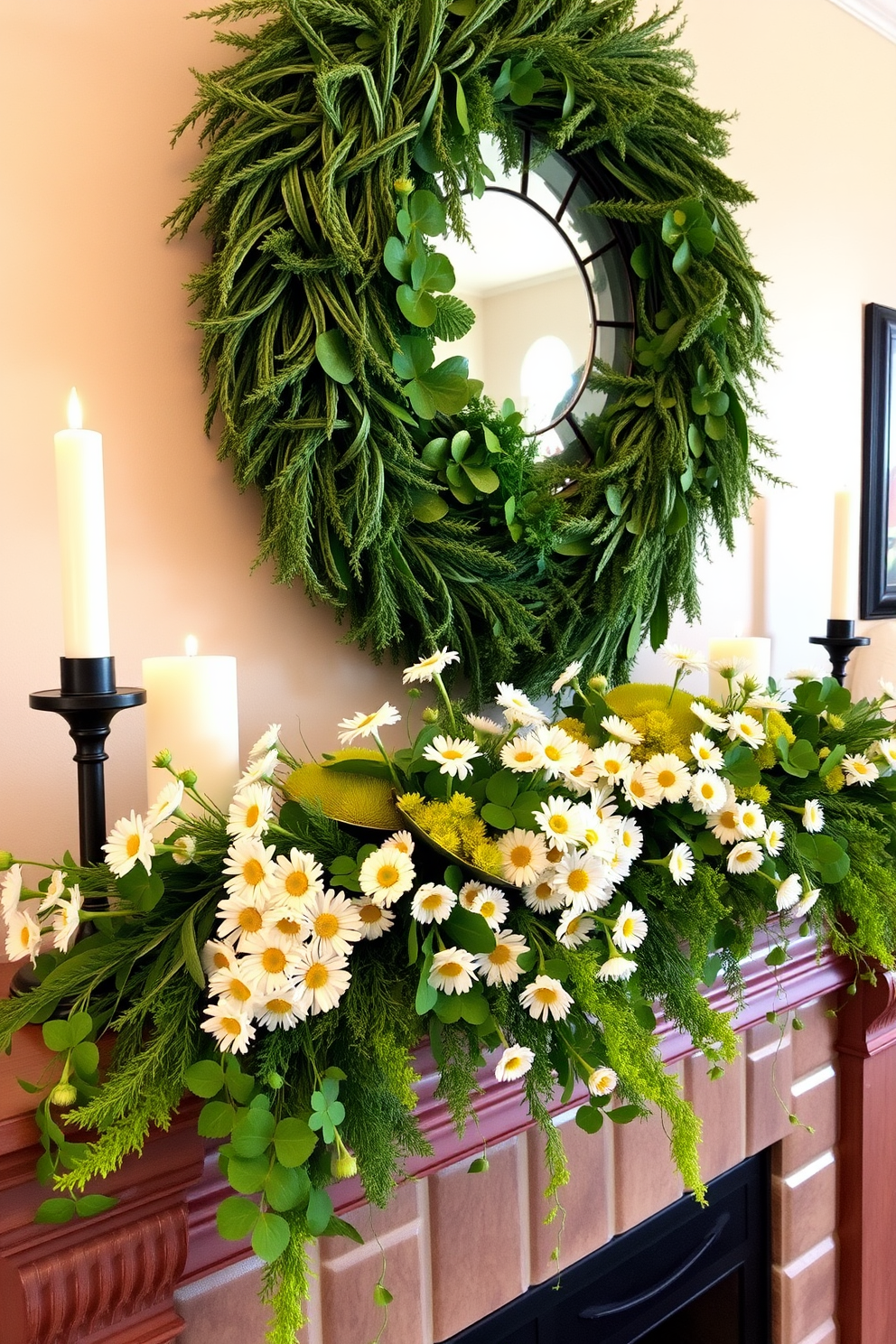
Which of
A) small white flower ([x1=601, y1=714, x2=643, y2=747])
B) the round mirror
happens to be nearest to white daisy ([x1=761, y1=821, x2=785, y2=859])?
small white flower ([x1=601, y1=714, x2=643, y2=747])

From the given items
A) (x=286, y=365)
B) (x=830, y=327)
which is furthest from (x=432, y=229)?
(x=830, y=327)

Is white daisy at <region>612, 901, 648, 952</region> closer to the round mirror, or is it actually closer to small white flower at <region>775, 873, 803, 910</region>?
small white flower at <region>775, 873, 803, 910</region>

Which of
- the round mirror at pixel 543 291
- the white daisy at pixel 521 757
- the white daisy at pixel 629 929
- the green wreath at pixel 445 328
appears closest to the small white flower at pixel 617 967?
the white daisy at pixel 629 929

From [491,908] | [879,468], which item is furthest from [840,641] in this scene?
[491,908]

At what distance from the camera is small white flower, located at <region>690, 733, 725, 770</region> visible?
2.48 feet

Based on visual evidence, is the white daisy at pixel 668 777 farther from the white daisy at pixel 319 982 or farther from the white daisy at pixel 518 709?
the white daisy at pixel 319 982

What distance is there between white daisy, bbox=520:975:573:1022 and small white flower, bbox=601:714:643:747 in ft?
0.72

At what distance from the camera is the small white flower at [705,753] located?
2.48ft

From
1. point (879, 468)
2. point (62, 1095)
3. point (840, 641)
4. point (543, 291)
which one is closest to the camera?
point (62, 1095)

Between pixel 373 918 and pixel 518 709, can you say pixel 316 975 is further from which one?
pixel 518 709

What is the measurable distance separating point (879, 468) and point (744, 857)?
45.6 inches

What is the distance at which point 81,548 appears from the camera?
589 mm

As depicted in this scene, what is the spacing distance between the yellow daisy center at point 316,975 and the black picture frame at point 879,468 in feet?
4.57

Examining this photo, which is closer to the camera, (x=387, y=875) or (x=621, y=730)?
(x=387, y=875)
